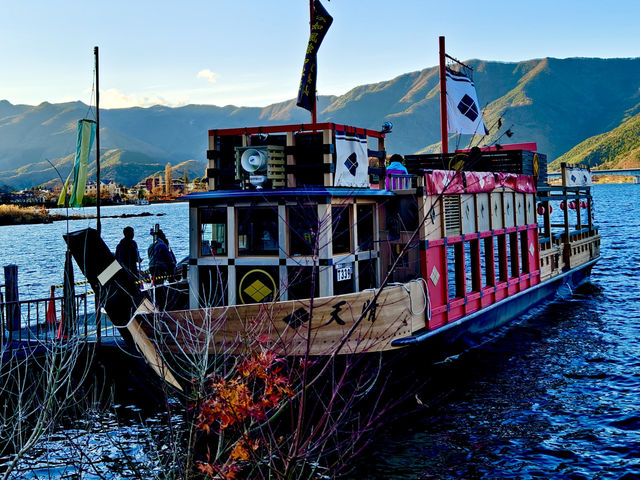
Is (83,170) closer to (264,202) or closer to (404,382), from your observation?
(264,202)

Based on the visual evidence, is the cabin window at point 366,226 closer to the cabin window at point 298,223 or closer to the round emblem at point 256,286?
the cabin window at point 298,223

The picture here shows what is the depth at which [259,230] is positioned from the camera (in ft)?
41.4

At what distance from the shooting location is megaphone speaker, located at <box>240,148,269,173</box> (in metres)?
12.2

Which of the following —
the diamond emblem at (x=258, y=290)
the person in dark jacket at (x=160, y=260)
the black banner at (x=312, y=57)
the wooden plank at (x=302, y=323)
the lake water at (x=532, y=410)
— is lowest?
the lake water at (x=532, y=410)

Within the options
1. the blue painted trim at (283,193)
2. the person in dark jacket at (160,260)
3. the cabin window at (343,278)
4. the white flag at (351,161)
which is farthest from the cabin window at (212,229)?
the person in dark jacket at (160,260)

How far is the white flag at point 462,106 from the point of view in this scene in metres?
19.3

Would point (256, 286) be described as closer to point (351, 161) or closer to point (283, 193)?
point (283, 193)

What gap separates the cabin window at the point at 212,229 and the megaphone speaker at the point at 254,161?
1.03m

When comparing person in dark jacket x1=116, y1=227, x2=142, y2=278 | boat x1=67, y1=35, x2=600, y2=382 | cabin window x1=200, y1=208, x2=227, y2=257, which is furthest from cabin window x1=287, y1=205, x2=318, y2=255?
person in dark jacket x1=116, y1=227, x2=142, y2=278

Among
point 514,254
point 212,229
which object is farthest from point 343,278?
point 514,254

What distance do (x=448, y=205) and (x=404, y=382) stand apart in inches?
164

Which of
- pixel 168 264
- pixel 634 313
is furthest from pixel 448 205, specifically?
pixel 634 313

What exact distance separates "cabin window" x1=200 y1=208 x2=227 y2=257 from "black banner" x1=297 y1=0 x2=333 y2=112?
2.92 m

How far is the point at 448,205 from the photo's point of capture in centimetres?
1472
